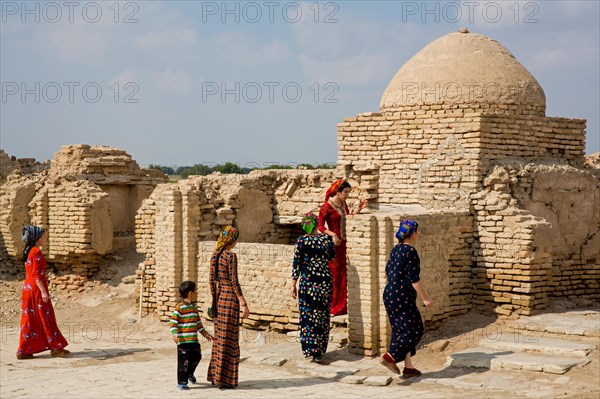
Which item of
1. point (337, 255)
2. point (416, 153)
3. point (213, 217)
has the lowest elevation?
point (337, 255)

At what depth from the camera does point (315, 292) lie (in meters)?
9.26

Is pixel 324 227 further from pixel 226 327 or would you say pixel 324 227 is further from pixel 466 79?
pixel 466 79

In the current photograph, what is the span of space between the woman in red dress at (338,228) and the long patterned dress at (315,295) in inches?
21.2

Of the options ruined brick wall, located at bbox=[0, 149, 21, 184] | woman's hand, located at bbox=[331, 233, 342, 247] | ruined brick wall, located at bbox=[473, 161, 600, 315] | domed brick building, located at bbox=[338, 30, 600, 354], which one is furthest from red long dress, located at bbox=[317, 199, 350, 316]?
ruined brick wall, located at bbox=[0, 149, 21, 184]

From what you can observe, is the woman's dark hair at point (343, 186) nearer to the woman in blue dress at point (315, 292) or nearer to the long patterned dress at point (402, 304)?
the woman in blue dress at point (315, 292)

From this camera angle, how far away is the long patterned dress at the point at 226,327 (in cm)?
813

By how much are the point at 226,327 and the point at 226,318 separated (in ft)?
0.29

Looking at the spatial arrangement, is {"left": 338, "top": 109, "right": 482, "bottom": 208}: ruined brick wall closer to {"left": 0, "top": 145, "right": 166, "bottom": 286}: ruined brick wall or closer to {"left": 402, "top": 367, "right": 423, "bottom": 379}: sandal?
{"left": 402, "top": 367, "right": 423, "bottom": 379}: sandal

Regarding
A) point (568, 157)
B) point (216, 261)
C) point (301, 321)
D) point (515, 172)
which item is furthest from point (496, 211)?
point (216, 261)

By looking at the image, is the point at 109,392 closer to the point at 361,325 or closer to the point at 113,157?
the point at 361,325

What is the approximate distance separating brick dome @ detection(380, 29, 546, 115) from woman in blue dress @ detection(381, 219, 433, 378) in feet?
12.4

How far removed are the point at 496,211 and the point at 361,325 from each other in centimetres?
242

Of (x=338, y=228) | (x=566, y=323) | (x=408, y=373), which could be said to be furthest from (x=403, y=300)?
(x=566, y=323)

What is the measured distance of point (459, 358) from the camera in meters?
8.97
